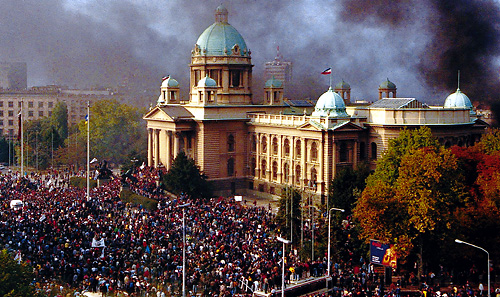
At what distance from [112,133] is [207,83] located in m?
34.8

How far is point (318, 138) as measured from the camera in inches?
3196

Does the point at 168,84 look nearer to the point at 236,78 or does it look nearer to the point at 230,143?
the point at 236,78

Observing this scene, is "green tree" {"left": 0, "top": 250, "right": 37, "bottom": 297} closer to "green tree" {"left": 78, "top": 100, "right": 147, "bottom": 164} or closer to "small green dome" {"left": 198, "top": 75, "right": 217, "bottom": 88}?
"small green dome" {"left": 198, "top": 75, "right": 217, "bottom": 88}

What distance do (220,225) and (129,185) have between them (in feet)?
75.8

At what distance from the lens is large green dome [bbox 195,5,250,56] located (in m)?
97.9

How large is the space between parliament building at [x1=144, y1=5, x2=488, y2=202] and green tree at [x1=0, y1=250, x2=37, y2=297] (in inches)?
1666

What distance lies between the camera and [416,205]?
52.5m

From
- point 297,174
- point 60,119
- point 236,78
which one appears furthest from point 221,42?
point 60,119

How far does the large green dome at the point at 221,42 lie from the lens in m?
97.9

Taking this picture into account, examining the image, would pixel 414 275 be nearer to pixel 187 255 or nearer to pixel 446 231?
pixel 446 231

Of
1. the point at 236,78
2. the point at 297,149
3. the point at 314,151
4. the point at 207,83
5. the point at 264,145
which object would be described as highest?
the point at 236,78

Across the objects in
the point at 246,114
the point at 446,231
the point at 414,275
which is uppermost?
the point at 246,114

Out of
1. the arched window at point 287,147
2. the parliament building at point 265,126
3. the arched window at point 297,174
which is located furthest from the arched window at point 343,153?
the arched window at point 287,147

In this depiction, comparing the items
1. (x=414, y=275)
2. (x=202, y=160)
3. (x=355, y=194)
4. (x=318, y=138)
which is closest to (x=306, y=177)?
(x=318, y=138)
